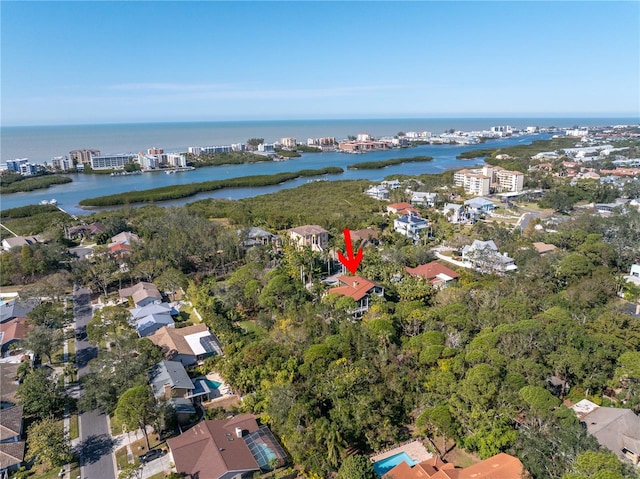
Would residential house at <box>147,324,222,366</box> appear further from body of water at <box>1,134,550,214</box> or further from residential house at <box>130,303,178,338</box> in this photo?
body of water at <box>1,134,550,214</box>

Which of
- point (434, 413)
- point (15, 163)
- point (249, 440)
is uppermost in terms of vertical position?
point (15, 163)

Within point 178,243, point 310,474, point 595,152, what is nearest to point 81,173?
point 178,243

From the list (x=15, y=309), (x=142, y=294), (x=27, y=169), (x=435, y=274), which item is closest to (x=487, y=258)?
(x=435, y=274)

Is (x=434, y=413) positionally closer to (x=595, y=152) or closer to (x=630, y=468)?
(x=630, y=468)

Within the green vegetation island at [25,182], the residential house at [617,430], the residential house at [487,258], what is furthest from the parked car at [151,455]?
the green vegetation island at [25,182]

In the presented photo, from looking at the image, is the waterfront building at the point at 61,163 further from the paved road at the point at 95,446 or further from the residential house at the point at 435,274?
the residential house at the point at 435,274

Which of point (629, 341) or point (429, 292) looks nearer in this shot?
point (629, 341)
